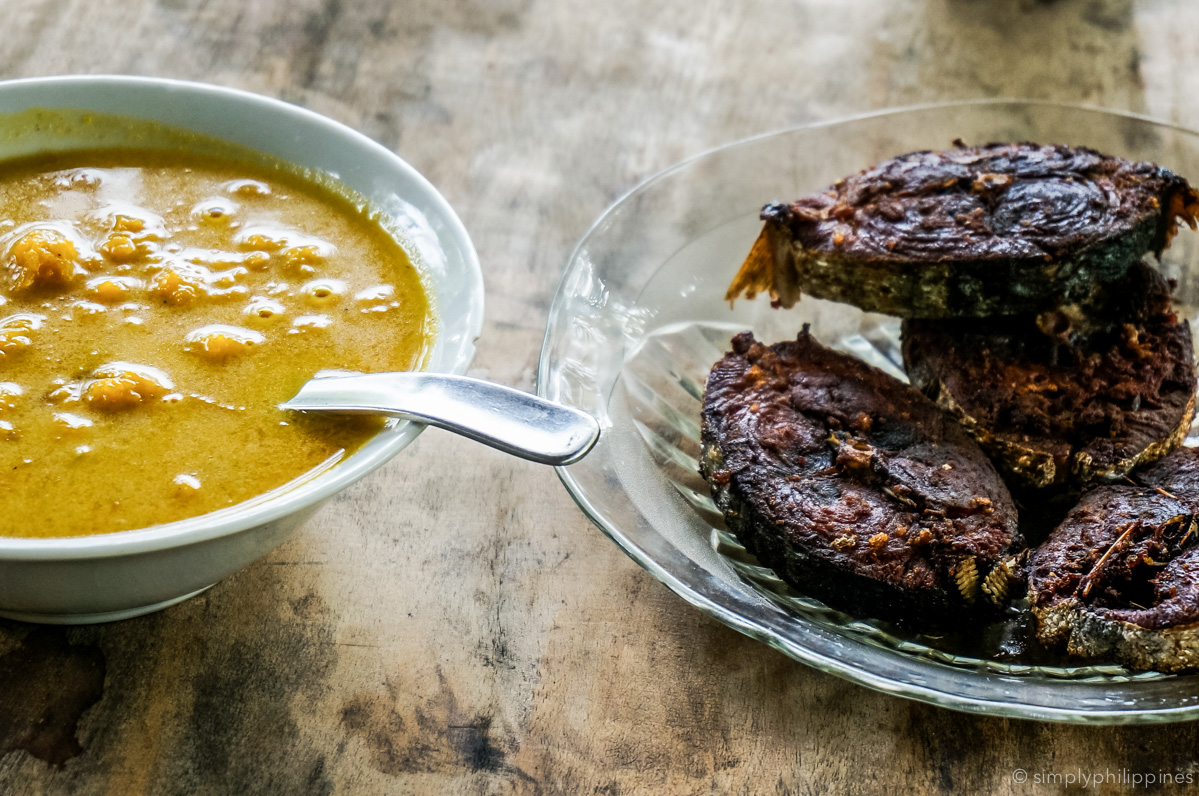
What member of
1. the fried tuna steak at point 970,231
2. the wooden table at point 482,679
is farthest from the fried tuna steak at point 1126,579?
the fried tuna steak at point 970,231

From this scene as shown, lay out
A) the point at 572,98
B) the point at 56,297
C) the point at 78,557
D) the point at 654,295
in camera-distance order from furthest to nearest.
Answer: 1. the point at 572,98
2. the point at 654,295
3. the point at 56,297
4. the point at 78,557

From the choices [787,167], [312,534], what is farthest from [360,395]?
[787,167]

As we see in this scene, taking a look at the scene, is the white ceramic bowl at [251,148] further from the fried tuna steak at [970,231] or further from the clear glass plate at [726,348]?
the fried tuna steak at [970,231]

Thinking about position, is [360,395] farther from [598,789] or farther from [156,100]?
[156,100]

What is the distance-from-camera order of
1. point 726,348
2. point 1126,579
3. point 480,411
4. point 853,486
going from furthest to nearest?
1. point 726,348
2. point 853,486
3. point 1126,579
4. point 480,411

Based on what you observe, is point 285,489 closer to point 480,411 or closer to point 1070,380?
point 480,411

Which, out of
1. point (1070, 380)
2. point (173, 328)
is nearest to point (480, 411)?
point (173, 328)
